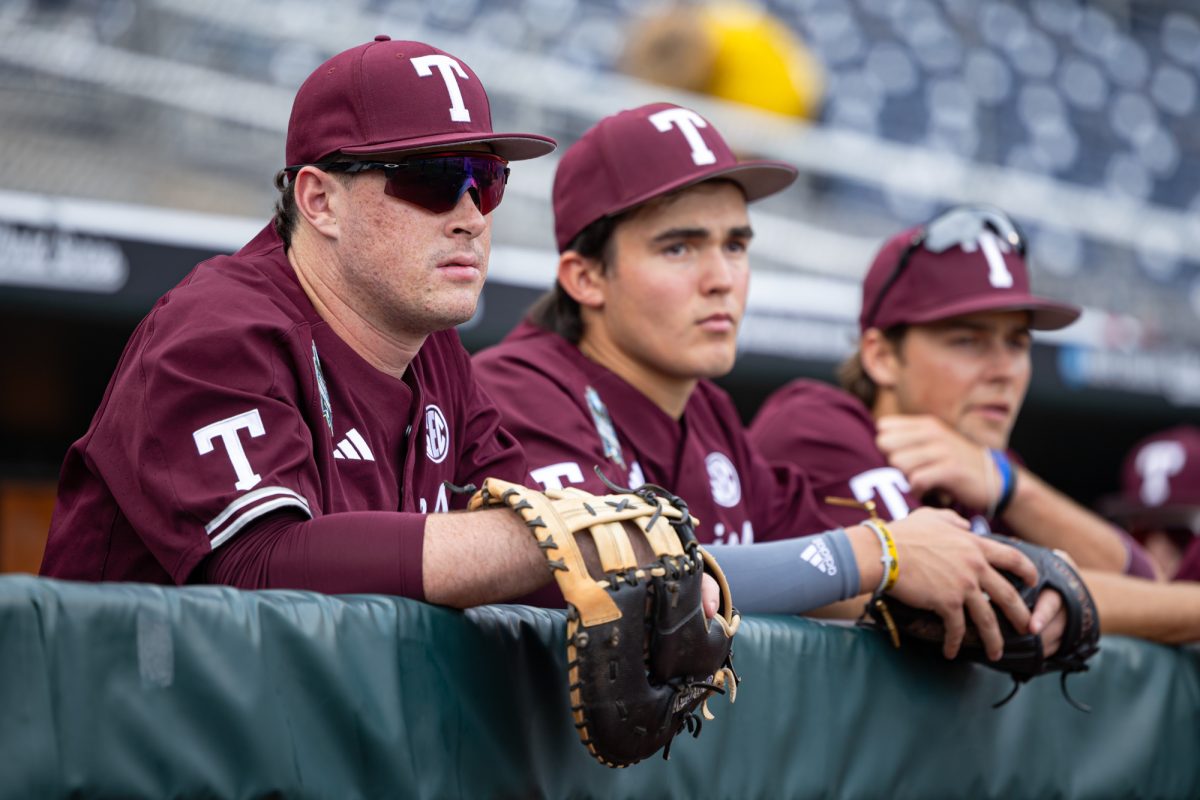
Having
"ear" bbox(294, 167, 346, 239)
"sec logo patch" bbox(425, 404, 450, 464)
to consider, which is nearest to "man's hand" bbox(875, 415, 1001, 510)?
"sec logo patch" bbox(425, 404, 450, 464)

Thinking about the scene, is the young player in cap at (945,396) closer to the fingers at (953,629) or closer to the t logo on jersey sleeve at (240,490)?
the fingers at (953,629)

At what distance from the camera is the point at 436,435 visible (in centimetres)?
192

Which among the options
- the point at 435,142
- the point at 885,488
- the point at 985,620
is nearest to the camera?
the point at 435,142

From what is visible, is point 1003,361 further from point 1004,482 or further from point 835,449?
point 835,449

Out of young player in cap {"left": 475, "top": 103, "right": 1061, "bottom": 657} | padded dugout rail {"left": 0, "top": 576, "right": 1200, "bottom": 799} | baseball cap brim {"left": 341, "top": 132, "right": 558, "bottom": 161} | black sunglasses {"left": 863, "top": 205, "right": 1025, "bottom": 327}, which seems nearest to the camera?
padded dugout rail {"left": 0, "top": 576, "right": 1200, "bottom": 799}

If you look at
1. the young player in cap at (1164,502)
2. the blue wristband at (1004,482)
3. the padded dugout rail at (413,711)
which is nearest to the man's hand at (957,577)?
the padded dugout rail at (413,711)

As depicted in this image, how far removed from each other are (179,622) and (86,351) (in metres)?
3.83

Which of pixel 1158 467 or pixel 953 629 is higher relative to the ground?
pixel 953 629

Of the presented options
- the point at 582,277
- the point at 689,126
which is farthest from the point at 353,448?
the point at 689,126

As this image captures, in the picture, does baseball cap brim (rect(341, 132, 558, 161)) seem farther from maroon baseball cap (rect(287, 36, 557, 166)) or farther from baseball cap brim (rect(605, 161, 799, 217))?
baseball cap brim (rect(605, 161, 799, 217))

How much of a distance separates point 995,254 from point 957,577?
1.32 meters

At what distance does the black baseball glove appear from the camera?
203 cm

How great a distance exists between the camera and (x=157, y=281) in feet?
14.0

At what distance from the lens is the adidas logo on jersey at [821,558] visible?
1.99 metres
